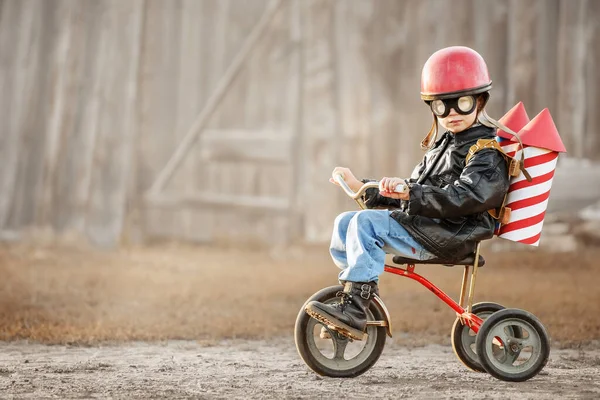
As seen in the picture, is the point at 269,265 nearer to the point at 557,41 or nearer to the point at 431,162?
the point at 557,41

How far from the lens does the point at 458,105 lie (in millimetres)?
3543

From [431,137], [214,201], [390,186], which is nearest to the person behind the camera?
[390,186]

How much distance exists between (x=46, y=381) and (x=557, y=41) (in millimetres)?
5748

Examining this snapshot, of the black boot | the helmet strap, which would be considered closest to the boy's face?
the helmet strap

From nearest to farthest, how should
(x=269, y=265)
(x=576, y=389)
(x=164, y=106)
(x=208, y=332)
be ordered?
(x=576, y=389) → (x=208, y=332) → (x=269, y=265) → (x=164, y=106)

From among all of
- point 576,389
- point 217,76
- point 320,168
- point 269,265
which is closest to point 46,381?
point 576,389

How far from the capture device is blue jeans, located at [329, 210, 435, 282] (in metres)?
3.45

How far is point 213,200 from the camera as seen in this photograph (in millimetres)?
9055

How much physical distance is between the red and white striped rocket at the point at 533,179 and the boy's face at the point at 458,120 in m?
0.18

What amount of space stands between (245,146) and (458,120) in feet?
18.2

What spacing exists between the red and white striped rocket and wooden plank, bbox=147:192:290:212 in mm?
5290

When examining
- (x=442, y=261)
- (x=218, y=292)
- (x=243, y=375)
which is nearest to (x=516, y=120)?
(x=442, y=261)

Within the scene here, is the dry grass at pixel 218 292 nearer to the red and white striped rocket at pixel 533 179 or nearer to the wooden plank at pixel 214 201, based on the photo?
the wooden plank at pixel 214 201

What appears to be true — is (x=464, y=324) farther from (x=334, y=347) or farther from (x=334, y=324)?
(x=334, y=324)
